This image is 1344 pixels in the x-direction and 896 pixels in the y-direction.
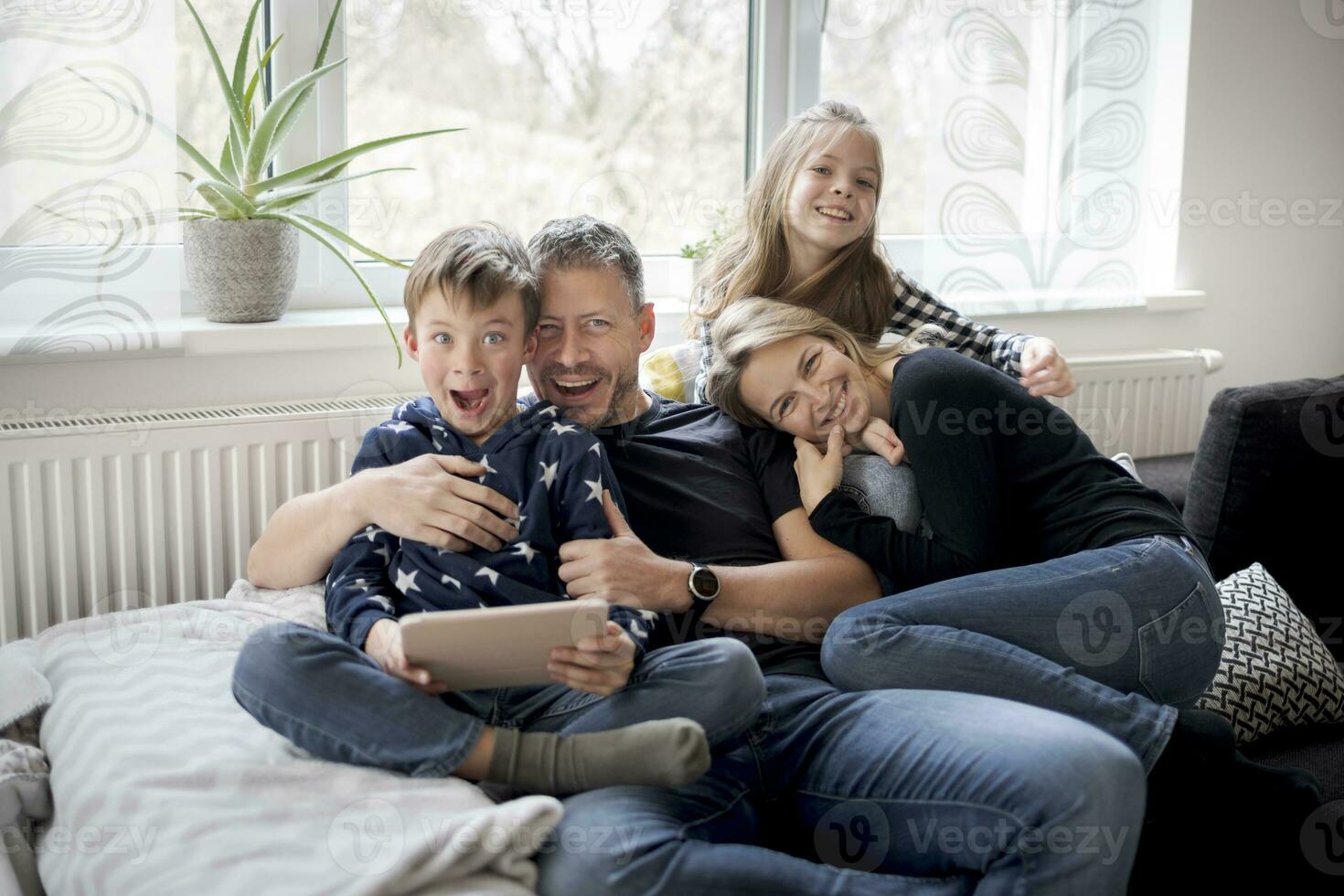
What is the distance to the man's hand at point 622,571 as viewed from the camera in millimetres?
1531

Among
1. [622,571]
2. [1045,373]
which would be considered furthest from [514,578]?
[1045,373]

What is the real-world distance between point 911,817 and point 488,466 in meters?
0.67

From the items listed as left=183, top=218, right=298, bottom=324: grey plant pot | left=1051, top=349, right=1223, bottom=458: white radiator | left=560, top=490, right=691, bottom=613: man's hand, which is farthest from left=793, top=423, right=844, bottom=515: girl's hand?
left=1051, top=349, right=1223, bottom=458: white radiator

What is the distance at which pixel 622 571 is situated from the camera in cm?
155

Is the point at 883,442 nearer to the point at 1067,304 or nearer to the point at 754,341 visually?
the point at 754,341

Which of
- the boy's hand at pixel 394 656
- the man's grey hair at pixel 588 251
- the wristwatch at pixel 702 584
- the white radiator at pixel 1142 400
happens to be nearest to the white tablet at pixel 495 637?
the boy's hand at pixel 394 656

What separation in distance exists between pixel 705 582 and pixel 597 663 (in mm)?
296

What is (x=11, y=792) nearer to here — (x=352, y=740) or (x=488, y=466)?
(x=352, y=740)

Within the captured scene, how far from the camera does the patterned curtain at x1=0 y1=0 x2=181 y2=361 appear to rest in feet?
6.19

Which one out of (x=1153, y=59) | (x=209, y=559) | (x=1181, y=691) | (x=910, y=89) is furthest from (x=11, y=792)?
(x=1153, y=59)

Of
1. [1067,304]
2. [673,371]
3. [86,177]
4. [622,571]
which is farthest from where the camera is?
[1067,304]

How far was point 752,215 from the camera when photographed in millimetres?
2182

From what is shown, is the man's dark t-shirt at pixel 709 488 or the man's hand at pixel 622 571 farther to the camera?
the man's dark t-shirt at pixel 709 488

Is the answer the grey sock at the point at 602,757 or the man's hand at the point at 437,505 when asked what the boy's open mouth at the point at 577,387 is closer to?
the man's hand at the point at 437,505
